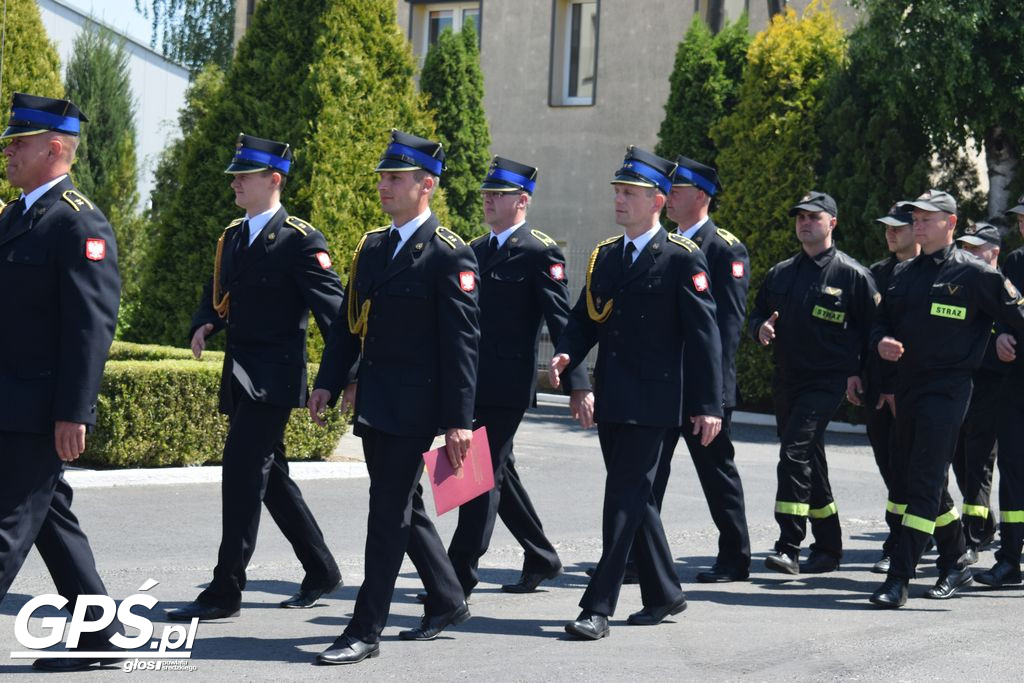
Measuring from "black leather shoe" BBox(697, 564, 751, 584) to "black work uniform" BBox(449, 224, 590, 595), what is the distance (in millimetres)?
933

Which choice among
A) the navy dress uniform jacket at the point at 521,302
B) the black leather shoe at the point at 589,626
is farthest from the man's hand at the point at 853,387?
the black leather shoe at the point at 589,626

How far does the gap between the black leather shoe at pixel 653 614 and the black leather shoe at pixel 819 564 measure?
1913 mm

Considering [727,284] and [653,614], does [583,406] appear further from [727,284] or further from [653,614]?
[727,284]

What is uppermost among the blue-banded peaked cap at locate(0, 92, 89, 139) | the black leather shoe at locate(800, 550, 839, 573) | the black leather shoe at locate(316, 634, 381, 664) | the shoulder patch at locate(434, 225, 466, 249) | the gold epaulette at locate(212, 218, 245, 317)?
the blue-banded peaked cap at locate(0, 92, 89, 139)

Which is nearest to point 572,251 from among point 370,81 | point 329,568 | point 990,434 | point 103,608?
point 370,81

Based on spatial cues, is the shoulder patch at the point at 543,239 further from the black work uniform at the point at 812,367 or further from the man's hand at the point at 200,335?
the black work uniform at the point at 812,367

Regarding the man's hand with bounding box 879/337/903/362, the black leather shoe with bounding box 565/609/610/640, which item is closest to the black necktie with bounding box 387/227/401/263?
the black leather shoe with bounding box 565/609/610/640

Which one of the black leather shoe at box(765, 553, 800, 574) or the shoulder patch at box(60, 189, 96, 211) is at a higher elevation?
the shoulder patch at box(60, 189, 96, 211)

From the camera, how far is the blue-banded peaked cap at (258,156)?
6.91 meters

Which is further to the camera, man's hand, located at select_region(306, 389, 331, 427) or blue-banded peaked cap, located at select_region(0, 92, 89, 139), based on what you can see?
man's hand, located at select_region(306, 389, 331, 427)

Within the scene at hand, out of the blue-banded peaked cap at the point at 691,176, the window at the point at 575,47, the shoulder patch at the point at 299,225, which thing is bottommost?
the shoulder patch at the point at 299,225

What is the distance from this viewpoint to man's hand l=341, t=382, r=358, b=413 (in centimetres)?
636

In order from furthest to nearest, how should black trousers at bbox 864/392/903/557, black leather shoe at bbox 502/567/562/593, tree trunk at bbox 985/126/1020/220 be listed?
1. tree trunk at bbox 985/126/1020/220
2. black trousers at bbox 864/392/903/557
3. black leather shoe at bbox 502/567/562/593

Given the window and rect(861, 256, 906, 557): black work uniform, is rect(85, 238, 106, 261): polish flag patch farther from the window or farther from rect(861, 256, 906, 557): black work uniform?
the window
